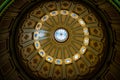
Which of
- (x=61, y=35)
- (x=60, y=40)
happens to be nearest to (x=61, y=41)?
(x=60, y=40)

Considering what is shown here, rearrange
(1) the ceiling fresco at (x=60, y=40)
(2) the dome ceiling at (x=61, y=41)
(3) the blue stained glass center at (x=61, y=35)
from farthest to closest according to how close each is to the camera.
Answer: (3) the blue stained glass center at (x=61, y=35) → (2) the dome ceiling at (x=61, y=41) → (1) the ceiling fresco at (x=60, y=40)

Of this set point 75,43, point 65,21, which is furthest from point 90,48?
point 65,21

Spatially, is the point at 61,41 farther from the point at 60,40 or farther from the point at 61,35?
the point at 61,35

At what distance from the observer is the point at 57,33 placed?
2789 centimetres

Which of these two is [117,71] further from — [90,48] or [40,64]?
[40,64]

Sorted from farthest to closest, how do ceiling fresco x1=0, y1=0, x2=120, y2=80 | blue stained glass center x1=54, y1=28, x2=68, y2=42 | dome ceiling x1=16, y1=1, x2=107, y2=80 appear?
blue stained glass center x1=54, y1=28, x2=68, y2=42, dome ceiling x1=16, y1=1, x2=107, y2=80, ceiling fresco x1=0, y1=0, x2=120, y2=80

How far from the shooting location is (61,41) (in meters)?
28.0

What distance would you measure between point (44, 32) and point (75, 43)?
423cm

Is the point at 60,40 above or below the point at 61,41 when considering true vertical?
above

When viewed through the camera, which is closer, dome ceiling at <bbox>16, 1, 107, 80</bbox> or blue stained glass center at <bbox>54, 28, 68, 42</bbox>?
dome ceiling at <bbox>16, 1, 107, 80</bbox>

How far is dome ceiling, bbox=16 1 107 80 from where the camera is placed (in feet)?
74.5

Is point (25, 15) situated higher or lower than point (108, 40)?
higher

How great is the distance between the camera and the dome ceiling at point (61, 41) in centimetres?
2272

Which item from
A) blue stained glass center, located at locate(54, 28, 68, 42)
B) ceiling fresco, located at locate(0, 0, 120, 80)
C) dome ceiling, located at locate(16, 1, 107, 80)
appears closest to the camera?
ceiling fresco, located at locate(0, 0, 120, 80)
